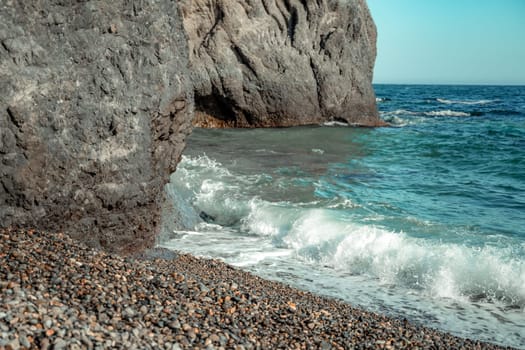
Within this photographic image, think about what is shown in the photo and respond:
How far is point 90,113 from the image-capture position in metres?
6.14

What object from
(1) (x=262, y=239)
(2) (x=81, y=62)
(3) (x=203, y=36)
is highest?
(3) (x=203, y=36)

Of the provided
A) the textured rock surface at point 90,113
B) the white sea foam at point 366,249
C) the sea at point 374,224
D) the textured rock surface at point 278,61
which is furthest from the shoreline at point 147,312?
the textured rock surface at point 278,61

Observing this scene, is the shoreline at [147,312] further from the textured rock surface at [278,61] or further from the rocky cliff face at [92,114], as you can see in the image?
the textured rock surface at [278,61]

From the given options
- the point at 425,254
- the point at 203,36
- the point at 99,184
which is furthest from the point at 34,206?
the point at 203,36

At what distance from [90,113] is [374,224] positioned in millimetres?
5768

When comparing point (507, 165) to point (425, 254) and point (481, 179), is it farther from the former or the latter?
point (425, 254)

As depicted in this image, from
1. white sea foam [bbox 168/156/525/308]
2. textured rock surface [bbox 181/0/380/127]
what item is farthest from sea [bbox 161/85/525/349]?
textured rock surface [bbox 181/0/380/127]

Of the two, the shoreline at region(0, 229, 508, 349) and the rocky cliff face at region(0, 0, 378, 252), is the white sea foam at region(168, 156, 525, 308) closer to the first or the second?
the shoreline at region(0, 229, 508, 349)

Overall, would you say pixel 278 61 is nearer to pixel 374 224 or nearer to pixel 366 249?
pixel 374 224

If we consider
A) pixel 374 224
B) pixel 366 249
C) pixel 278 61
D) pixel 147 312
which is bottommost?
pixel 366 249

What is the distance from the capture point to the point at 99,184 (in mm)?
6234

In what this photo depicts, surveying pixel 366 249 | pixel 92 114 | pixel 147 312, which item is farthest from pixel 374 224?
pixel 147 312

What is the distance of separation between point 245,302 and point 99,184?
2.12 metres

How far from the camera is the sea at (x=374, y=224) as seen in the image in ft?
24.5
